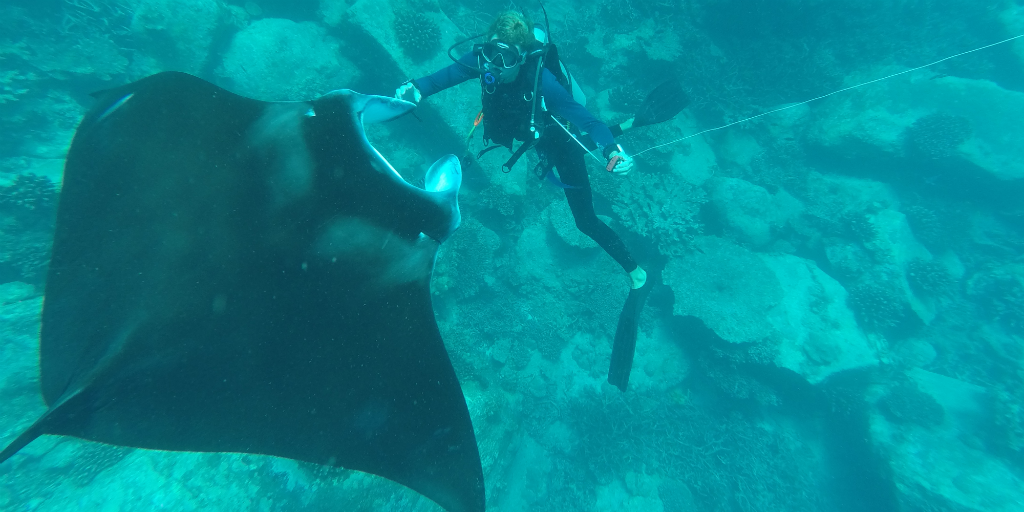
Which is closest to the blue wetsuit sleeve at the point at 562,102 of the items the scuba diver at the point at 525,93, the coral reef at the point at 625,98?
the scuba diver at the point at 525,93

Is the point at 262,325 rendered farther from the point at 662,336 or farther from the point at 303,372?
the point at 662,336

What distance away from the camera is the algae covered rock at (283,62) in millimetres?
8938

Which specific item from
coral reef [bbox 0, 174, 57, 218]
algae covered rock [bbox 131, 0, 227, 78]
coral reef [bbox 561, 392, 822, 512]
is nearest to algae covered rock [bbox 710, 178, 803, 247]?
coral reef [bbox 561, 392, 822, 512]

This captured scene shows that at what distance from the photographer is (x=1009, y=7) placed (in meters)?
12.9

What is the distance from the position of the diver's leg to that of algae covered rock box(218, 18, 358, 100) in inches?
279

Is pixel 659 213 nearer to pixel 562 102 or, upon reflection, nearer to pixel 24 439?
pixel 562 102

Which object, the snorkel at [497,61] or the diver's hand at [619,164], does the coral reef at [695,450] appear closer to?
the diver's hand at [619,164]

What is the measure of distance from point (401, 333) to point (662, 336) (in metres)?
9.36

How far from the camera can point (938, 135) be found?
1120cm

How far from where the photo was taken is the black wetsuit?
436 centimetres

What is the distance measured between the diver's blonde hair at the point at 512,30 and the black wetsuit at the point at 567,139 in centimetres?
25

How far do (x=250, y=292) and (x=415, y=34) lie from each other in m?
9.13

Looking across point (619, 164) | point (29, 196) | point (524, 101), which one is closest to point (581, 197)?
point (524, 101)

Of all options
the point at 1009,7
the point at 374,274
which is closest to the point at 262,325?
the point at 374,274
